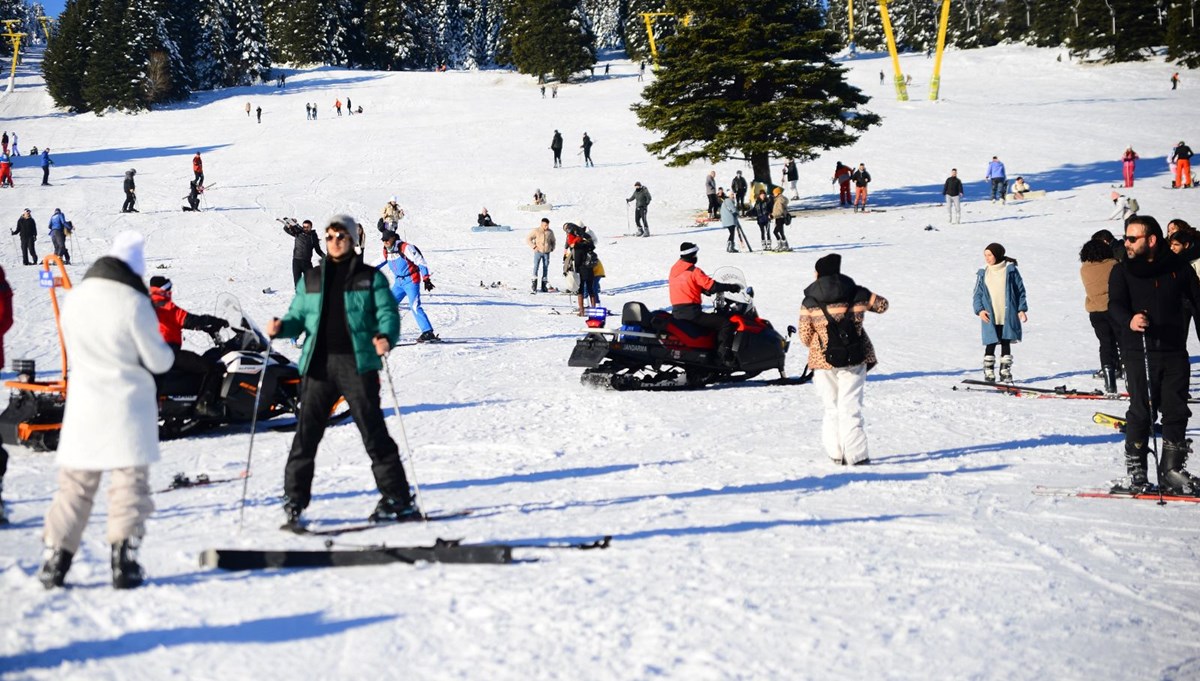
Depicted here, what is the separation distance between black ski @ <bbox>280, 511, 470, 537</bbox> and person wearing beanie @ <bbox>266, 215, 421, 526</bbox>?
0.06m

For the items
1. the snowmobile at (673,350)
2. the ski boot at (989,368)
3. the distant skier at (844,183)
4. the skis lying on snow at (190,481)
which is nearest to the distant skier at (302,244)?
the snowmobile at (673,350)

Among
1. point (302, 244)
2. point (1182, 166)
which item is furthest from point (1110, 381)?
point (1182, 166)

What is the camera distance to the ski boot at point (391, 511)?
6543 millimetres

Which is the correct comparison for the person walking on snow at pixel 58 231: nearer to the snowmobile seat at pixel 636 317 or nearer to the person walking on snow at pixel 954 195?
the snowmobile seat at pixel 636 317

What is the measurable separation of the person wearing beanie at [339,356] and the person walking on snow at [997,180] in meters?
33.0

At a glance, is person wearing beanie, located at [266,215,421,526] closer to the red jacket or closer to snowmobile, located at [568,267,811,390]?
snowmobile, located at [568,267,811,390]

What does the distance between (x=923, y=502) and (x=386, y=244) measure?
1087 cm

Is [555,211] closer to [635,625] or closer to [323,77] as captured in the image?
[635,625]

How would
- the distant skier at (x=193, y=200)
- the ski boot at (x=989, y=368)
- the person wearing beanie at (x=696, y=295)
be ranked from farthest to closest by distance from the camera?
the distant skier at (x=193, y=200)
the ski boot at (x=989, y=368)
the person wearing beanie at (x=696, y=295)

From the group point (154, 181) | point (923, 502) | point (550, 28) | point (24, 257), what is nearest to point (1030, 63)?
point (550, 28)

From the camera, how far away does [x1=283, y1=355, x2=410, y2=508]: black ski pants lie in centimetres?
630

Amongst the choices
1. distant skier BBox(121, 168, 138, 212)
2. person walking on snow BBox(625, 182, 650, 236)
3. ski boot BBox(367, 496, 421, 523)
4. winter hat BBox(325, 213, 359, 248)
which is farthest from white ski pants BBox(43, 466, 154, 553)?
distant skier BBox(121, 168, 138, 212)

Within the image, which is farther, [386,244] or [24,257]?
[24,257]

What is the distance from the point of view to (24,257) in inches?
1006
